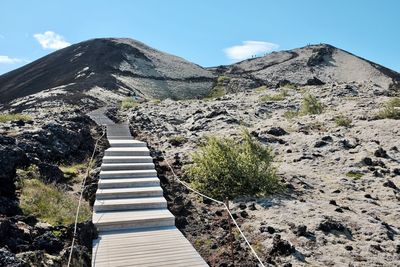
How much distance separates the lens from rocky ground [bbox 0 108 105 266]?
9.60 m

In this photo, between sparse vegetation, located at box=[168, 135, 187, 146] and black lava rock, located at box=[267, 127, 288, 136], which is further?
black lava rock, located at box=[267, 127, 288, 136]

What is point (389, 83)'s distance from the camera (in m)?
91.9

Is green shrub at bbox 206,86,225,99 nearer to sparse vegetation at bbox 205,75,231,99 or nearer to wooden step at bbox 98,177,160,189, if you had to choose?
sparse vegetation at bbox 205,75,231,99

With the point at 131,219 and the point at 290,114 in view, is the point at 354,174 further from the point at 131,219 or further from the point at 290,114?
the point at 290,114

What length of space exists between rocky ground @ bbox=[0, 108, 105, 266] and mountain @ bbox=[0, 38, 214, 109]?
36.1 metres

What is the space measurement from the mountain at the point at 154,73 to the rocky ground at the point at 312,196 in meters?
37.9

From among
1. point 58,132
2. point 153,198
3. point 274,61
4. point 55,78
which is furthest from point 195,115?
point 274,61

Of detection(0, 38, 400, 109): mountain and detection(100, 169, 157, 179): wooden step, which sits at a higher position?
detection(0, 38, 400, 109): mountain

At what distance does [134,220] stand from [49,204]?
277 centimetres

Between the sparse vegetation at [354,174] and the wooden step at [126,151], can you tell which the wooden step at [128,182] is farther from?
the sparse vegetation at [354,174]

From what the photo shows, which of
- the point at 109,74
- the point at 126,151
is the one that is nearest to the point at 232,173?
the point at 126,151

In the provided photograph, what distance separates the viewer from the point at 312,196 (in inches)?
587

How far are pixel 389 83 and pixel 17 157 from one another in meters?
94.2

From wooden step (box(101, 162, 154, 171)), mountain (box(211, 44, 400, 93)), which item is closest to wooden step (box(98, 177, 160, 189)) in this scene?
wooden step (box(101, 162, 154, 171))
